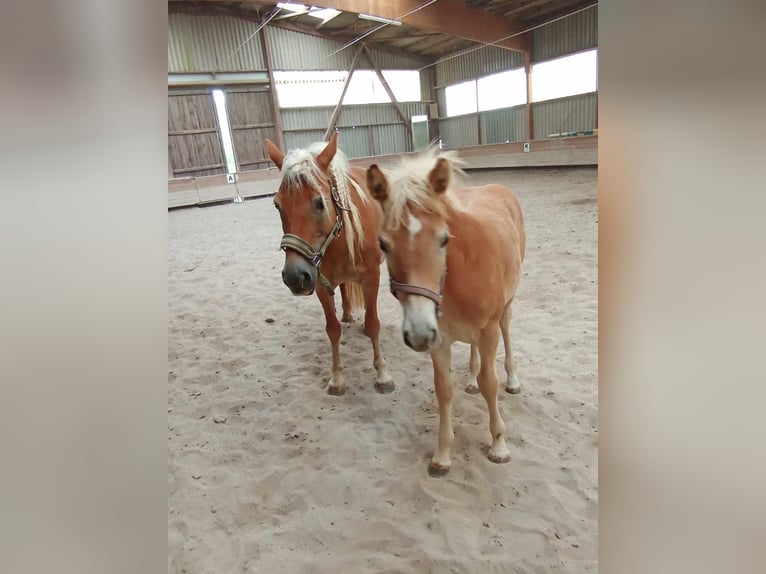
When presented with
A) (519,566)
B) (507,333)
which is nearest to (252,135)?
(507,333)

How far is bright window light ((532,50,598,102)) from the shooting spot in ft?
29.8

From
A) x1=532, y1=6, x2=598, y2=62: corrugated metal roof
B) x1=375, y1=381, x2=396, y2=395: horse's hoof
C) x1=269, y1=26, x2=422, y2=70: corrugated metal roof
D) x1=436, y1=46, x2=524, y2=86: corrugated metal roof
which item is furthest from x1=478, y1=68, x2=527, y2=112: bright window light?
x1=375, y1=381, x2=396, y2=395: horse's hoof

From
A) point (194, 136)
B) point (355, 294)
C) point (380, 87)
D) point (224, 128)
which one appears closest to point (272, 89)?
point (224, 128)

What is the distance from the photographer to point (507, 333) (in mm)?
2367

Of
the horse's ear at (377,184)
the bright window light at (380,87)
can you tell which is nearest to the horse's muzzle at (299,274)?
the horse's ear at (377,184)

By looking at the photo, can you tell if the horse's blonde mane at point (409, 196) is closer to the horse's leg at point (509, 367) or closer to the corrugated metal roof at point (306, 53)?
the horse's leg at point (509, 367)

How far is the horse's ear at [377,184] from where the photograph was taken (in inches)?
54.5

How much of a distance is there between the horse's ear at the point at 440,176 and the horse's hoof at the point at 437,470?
1.22 metres

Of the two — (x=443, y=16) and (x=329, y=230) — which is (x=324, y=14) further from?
(x=329, y=230)

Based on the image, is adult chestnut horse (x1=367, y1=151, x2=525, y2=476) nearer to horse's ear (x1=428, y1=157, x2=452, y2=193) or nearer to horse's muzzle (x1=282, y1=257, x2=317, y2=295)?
horse's ear (x1=428, y1=157, x2=452, y2=193)

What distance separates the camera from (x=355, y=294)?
9.71ft

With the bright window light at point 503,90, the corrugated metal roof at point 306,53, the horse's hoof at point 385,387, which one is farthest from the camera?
the corrugated metal roof at point 306,53

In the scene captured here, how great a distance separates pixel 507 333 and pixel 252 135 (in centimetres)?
1139
